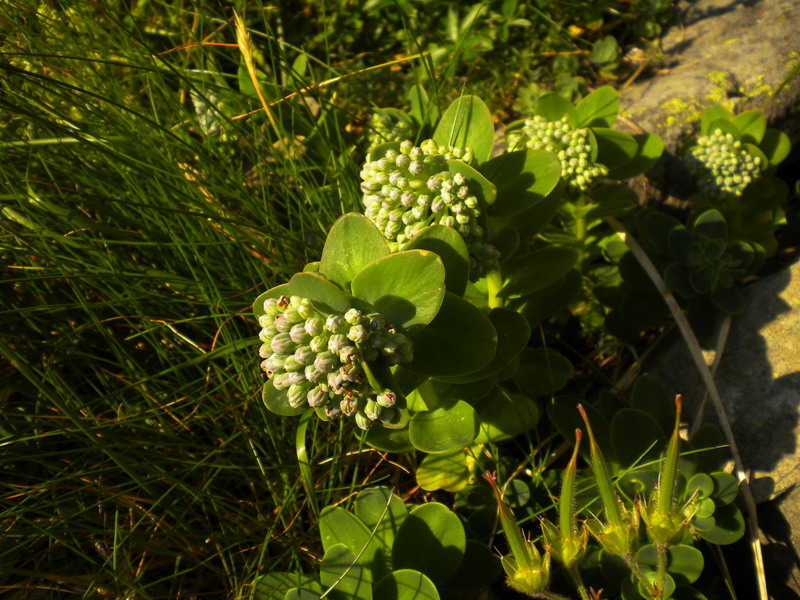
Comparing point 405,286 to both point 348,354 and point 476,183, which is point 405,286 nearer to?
point 348,354

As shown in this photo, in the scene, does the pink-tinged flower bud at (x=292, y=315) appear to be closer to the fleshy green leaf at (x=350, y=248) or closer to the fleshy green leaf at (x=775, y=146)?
the fleshy green leaf at (x=350, y=248)

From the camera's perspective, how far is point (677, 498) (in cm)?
179

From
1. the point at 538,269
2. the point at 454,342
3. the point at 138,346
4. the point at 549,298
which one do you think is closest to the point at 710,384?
the point at 549,298

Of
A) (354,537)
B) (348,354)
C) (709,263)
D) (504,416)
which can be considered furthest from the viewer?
(709,263)

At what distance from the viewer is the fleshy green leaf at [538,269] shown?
6.37ft

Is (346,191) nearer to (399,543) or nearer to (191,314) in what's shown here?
(191,314)

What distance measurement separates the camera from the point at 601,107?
2.43 metres

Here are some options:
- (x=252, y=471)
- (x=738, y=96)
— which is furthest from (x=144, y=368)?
(x=738, y=96)

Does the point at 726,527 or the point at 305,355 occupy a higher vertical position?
the point at 305,355

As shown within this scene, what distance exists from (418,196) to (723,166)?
4.42ft

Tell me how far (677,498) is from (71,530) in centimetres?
169

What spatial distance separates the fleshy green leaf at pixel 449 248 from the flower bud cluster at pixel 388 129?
994 mm

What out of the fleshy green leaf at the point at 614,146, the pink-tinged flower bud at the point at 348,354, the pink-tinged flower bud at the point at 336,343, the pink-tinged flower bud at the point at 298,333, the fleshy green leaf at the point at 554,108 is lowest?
the fleshy green leaf at the point at 614,146

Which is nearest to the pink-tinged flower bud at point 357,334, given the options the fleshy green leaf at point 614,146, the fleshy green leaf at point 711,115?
the fleshy green leaf at point 614,146
